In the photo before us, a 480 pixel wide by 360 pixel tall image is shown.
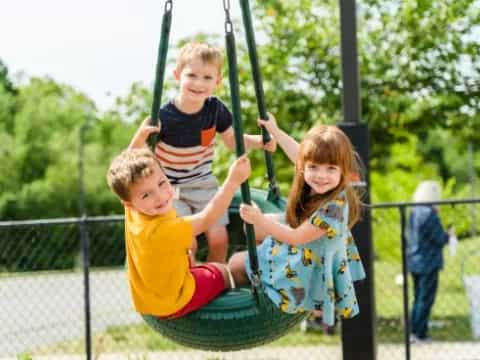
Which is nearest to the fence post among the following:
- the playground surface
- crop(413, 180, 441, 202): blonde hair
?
the playground surface

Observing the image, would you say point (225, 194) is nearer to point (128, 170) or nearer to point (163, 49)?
point (128, 170)

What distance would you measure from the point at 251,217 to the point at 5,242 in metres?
9.88

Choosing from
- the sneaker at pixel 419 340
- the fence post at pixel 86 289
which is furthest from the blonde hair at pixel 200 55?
the sneaker at pixel 419 340

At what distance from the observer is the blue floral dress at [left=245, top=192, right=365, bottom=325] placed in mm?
2680

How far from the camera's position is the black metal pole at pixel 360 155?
457 centimetres

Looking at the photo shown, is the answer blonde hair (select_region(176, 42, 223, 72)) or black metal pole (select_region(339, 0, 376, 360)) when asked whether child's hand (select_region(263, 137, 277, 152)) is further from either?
black metal pole (select_region(339, 0, 376, 360))

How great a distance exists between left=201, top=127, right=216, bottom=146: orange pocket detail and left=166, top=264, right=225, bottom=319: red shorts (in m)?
0.57

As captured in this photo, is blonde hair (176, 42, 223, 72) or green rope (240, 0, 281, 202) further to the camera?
blonde hair (176, 42, 223, 72)

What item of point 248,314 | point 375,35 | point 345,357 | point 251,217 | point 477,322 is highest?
point 375,35

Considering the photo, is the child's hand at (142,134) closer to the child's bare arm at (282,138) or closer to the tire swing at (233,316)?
the tire swing at (233,316)

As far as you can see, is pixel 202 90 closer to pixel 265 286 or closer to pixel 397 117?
pixel 265 286

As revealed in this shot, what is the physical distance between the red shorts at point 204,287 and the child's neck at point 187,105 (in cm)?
63

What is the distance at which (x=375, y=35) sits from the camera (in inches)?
309

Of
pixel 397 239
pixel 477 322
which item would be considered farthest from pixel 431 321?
pixel 397 239
